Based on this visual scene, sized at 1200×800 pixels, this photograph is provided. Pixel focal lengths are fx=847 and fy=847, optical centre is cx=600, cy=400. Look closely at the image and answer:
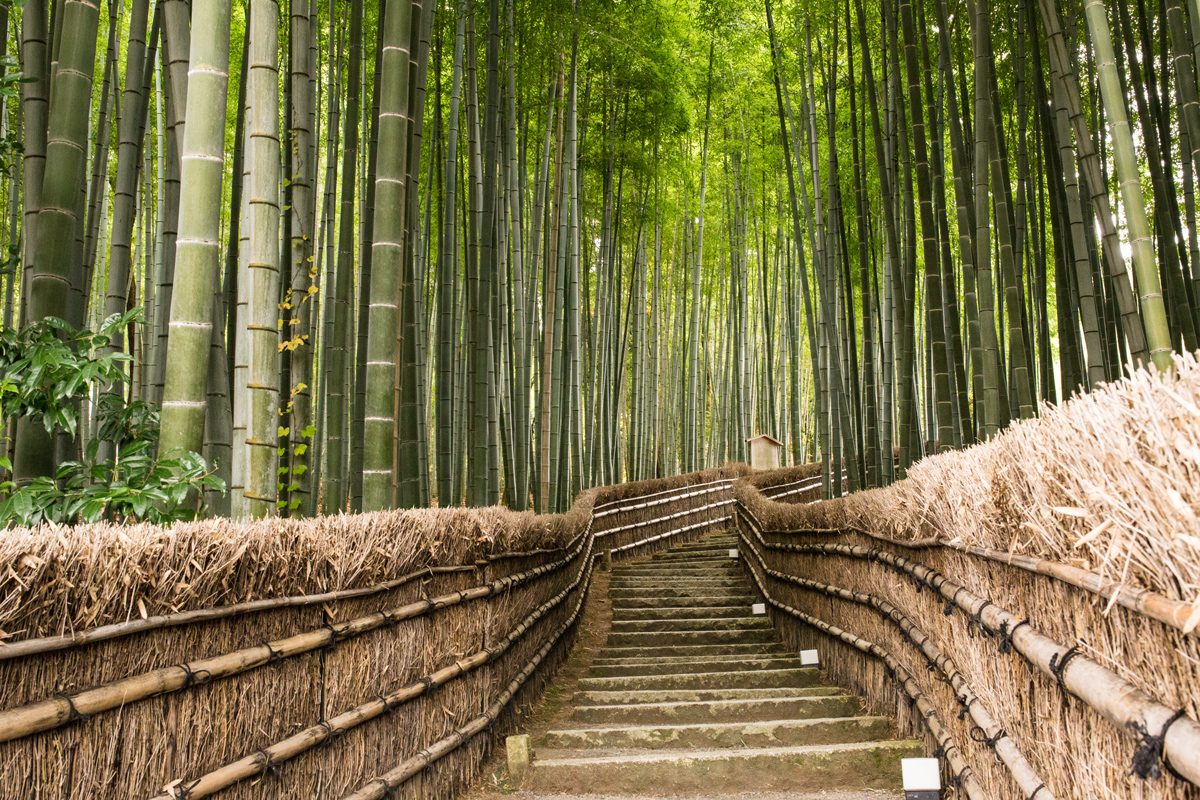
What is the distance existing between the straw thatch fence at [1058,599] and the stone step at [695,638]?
197cm

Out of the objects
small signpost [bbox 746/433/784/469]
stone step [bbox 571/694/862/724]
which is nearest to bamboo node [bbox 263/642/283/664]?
stone step [bbox 571/694/862/724]

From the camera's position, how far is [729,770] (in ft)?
8.89

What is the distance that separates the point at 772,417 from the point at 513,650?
716 centimetres

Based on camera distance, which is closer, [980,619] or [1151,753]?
[1151,753]

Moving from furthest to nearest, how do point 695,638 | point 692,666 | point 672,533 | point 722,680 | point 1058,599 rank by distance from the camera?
point 672,533
point 695,638
point 692,666
point 722,680
point 1058,599

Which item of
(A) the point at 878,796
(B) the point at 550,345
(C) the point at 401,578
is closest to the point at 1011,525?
(A) the point at 878,796

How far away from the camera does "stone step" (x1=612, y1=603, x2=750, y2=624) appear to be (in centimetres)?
550

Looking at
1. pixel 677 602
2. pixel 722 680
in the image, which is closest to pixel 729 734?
pixel 722 680

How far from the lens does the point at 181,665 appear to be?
1525mm

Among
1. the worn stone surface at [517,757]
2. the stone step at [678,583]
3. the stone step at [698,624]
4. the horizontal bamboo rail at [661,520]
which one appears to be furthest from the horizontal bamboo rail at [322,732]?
the horizontal bamboo rail at [661,520]

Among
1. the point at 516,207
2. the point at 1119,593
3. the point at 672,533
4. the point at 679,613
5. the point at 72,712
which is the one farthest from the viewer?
the point at 672,533

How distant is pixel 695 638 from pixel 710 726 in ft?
6.50

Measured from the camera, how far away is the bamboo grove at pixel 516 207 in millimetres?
2328

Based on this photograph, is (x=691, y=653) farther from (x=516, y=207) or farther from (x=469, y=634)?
(x=516, y=207)
